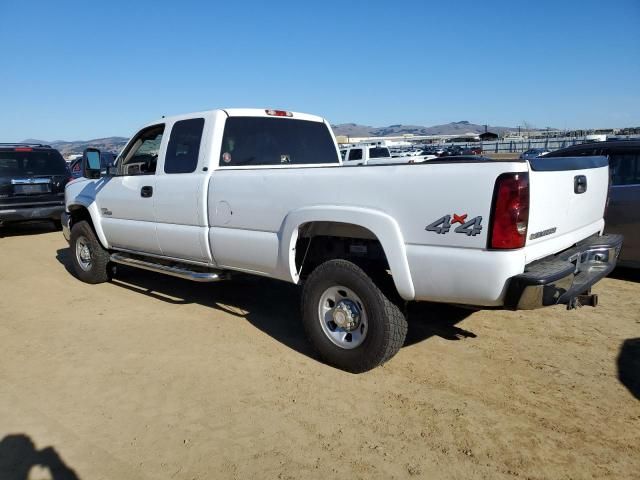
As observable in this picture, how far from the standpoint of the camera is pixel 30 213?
1016cm

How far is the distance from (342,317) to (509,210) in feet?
4.86

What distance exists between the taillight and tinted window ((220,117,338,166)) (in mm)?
2673

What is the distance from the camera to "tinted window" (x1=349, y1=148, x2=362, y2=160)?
2053cm

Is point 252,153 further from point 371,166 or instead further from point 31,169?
point 31,169

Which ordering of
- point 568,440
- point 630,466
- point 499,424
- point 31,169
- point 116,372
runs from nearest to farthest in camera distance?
point 630,466 < point 568,440 < point 499,424 < point 116,372 < point 31,169

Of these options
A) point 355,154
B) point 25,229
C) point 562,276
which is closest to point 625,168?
point 562,276

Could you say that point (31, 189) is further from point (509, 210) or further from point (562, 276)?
point (562, 276)

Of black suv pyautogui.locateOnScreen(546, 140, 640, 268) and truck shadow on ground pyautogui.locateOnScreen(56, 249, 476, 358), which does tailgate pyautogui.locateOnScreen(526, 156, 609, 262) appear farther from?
black suv pyautogui.locateOnScreen(546, 140, 640, 268)

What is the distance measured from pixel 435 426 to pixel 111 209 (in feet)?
14.9

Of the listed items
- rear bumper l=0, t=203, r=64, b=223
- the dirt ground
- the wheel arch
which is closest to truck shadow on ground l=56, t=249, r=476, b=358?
the dirt ground

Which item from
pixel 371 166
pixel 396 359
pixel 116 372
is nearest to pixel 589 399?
pixel 396 359

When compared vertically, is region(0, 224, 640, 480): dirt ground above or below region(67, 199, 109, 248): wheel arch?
below

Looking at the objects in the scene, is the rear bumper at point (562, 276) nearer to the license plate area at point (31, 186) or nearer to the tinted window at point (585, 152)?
the tinted window at point (585, 152)

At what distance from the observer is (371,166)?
3.46 metres
